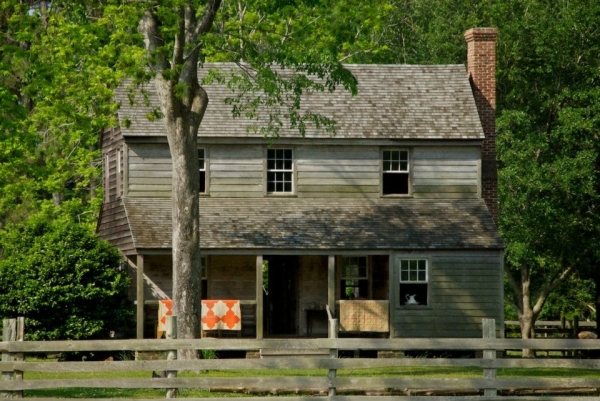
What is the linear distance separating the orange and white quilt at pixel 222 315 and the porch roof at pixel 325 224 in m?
1.49

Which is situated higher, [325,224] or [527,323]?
[325,224]

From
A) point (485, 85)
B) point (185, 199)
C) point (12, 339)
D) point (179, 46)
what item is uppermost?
Answer: point (485, 85)

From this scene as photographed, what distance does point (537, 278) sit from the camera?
47656 millimetres

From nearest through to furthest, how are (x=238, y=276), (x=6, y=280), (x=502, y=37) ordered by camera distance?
(x=6, y=280)
(x=238, y=276)
(x=502, y=37)

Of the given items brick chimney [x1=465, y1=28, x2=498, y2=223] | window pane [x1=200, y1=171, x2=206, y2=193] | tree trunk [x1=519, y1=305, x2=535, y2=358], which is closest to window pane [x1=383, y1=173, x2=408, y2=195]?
brick chimney [x1=465, y1=28, x2=498, y2=223]

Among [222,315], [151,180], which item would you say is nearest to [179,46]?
[222,315]

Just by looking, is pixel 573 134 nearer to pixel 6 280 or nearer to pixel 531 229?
pixel 531 229

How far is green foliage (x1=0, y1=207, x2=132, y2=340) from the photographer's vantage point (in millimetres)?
30828

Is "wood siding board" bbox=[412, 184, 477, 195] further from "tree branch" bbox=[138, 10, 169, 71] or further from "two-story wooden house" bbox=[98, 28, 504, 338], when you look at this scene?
"tree branch" bbox=[138, 10, 169, 71]

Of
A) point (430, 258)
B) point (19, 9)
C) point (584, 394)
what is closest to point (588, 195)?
point (430, 258)

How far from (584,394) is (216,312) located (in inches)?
463

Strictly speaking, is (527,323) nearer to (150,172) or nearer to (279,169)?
(279,169)

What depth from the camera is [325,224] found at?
109ft

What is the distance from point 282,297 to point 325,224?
10.9ft
